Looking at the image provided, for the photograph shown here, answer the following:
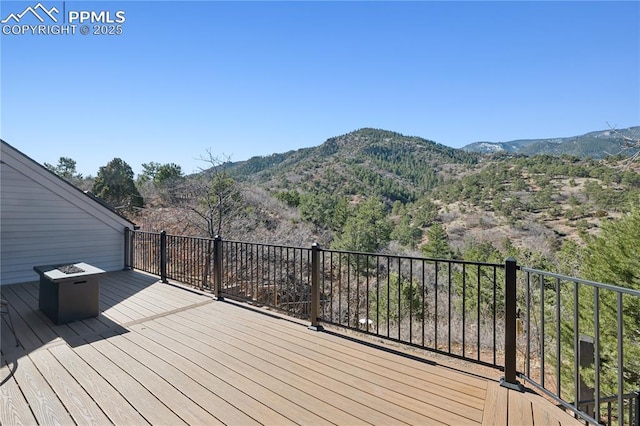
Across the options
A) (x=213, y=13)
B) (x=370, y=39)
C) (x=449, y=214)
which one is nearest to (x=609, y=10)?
(x=370, y=39)

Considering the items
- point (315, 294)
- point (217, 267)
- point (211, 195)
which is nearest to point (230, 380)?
point (315, 294)

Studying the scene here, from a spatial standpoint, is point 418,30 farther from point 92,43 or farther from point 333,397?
point 333,397

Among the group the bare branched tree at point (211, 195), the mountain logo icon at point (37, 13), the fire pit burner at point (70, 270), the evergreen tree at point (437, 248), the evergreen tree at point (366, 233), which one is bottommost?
the evergreen tree at point (437, 248)


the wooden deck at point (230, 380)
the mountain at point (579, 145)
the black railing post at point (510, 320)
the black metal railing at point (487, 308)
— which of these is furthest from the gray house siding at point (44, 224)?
the mountain at point (579, 145)

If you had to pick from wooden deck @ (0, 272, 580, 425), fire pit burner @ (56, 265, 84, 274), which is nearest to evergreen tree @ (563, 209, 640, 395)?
wooden deck @ (0, 272, 580, 425)

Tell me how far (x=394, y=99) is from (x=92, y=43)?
55.3 feet

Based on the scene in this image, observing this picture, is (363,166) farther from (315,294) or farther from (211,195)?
(315,294)

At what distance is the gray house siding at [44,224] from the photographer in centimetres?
534

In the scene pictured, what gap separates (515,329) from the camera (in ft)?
7.45

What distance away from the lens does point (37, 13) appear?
5379 mm

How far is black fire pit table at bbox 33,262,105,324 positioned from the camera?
348 centimetres

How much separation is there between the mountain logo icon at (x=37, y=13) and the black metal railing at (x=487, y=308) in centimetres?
419

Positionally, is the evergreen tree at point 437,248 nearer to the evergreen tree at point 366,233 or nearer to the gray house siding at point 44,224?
the evergreen tree at point 366,233

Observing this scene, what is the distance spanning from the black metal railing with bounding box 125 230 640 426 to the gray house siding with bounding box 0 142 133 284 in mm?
564
